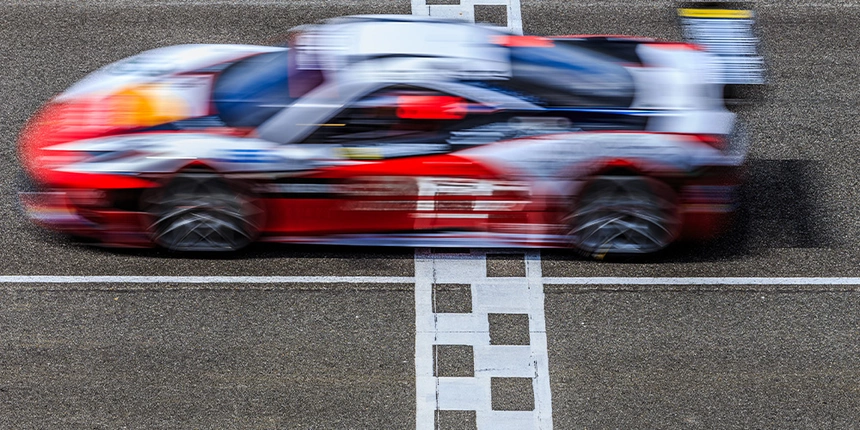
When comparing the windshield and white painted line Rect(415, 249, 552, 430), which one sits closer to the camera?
white painted line Rect(415, 249, 552, 430)

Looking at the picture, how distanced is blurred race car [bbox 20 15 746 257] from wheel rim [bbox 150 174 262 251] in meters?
0.01

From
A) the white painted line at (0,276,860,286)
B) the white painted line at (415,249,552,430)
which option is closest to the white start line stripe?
the white painted line at (0,276,860,286)

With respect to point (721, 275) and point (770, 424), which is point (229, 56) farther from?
point (770, 424)

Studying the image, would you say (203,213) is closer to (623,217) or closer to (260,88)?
(260,88)

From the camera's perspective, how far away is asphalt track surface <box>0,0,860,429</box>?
22.4ft

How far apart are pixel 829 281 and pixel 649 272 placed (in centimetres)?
130

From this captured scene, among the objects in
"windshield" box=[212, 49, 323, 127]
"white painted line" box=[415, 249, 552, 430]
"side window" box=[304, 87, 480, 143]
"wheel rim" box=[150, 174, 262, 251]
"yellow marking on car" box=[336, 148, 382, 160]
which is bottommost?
"white painted line" box=[415, 249, 552, 430]

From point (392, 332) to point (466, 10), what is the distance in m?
4.50

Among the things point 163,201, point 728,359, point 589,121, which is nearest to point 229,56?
point 163,201

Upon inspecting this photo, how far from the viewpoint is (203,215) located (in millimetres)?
7648

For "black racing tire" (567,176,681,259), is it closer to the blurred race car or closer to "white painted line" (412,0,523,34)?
the blurred race car

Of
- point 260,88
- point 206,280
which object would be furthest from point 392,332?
point 260,88

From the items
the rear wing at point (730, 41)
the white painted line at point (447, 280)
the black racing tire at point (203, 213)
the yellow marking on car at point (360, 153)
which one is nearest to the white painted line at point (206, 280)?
the white painted line at point (447, 280)

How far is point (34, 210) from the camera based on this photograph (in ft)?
25.7
